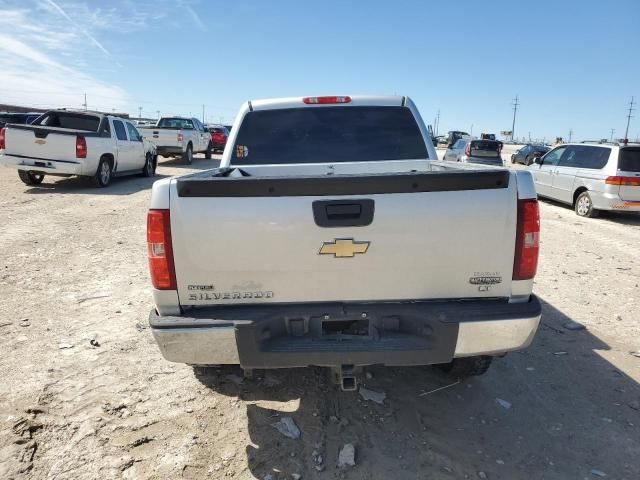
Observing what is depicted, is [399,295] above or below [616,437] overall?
above

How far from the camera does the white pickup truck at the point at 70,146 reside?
35.6 ft

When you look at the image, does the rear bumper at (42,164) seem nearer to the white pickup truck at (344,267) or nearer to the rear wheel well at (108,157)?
the rear wheel well at (108,157)

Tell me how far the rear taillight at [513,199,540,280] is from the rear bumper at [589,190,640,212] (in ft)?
30.5

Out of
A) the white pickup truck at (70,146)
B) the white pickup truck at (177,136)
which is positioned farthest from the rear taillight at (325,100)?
the white pickup truck at (177,136)

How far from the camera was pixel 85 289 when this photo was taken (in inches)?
202

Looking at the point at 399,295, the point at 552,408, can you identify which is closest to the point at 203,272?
the point at 399,295

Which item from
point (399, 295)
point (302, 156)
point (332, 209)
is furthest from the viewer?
point (302, 156)

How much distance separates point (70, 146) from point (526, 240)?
11506 millimetres

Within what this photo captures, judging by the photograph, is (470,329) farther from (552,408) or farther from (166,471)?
(166,471)

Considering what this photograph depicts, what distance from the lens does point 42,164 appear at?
11.0 metres

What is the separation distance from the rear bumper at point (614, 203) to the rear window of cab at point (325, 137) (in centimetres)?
801

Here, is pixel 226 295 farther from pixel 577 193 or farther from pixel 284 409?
pixel 577 193

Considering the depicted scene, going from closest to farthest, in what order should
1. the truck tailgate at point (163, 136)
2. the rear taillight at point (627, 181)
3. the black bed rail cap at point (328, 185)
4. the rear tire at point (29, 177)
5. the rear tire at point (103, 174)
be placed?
the black bed rail cap at point (328, 185)
the rear taillight at point (627, 181)
the rear tire at point (29, 177)
the rear tire at point (103, 174)
the truck tailgate at point (163, 136)

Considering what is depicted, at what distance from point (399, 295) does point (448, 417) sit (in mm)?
1106
